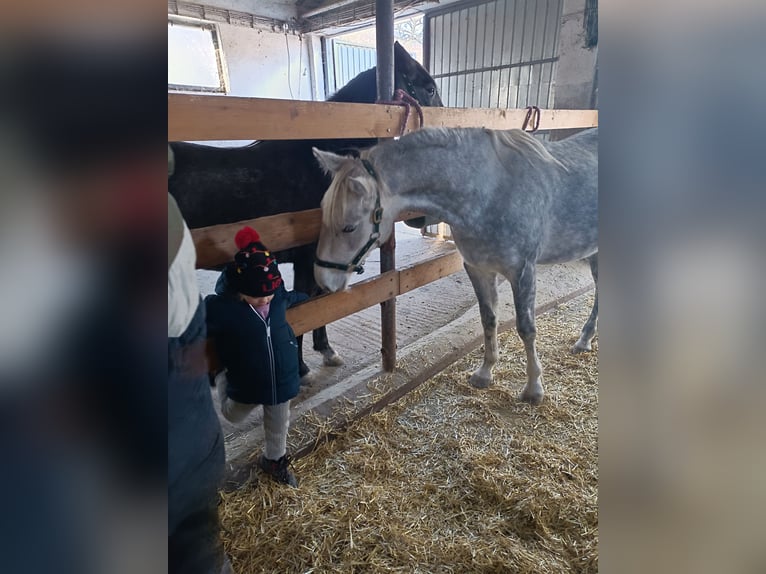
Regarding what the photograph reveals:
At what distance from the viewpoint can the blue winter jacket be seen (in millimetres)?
1441

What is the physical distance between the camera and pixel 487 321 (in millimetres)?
2773

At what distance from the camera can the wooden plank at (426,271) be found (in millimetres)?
2725

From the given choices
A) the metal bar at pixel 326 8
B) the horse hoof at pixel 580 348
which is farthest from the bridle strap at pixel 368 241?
the metal bar at pixel 326 8

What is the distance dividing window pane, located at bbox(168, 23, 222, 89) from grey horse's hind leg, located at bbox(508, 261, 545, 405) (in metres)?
7.43

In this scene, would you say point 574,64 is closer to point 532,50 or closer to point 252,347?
point 532,50

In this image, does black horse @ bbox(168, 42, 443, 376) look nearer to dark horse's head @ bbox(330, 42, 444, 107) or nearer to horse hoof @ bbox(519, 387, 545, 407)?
dark horse's head @ bbox(330, 42, 444, 107)

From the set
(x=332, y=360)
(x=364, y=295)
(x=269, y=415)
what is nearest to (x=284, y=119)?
(x=364, y=295)

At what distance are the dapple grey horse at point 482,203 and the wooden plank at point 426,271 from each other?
0.27 metres

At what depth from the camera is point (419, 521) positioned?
5.64ft

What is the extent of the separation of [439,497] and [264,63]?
9476 mm

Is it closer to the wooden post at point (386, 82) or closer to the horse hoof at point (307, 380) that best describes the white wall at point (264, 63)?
the wooden post at point (386, 82)

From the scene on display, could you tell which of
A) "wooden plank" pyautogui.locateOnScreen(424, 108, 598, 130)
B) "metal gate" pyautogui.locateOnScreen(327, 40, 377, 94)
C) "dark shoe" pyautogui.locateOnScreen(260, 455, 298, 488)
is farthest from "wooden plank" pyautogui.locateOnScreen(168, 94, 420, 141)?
"metal gate" pyautogui.locateOnScreen(327, 40, 377, 94)
